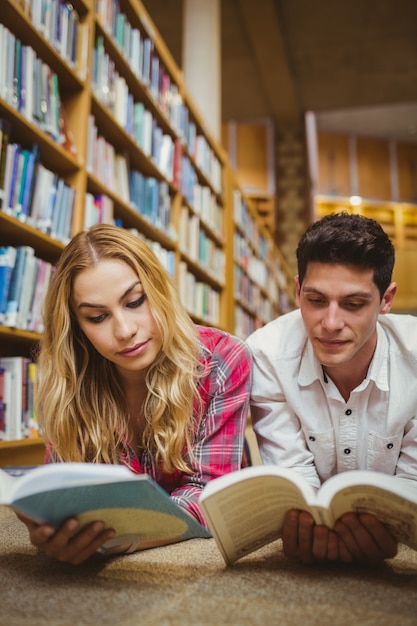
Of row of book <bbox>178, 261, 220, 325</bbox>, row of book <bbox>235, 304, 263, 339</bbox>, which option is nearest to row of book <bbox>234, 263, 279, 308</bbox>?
row of book <bbox>235, 304, 263, 339</bbox>

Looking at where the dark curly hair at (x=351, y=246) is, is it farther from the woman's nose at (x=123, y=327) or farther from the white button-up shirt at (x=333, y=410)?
the woman's nose at (x=123, y=327)

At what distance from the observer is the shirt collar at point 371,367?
47.9 inches

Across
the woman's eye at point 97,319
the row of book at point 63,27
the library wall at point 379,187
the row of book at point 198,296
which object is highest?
the library wall at point 379,187

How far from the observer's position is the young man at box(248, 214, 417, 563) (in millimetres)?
1109

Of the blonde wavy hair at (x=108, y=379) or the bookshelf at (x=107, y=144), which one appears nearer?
the blonde wavy hair at (x=108, y=379)

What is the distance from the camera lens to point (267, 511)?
2.67 ft

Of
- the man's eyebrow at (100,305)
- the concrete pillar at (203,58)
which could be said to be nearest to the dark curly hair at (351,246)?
the man's eyebrow at (100,305)

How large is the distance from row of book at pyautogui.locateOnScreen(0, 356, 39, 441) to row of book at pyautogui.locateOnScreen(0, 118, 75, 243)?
461 millimetres

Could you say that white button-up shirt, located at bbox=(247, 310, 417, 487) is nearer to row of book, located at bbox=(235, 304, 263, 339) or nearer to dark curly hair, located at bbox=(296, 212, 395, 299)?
dark curly hair, located at bbox=(296, 212, 395, 299)

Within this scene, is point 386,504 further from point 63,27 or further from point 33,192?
point 63,27

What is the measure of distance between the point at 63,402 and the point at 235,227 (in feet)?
11.8

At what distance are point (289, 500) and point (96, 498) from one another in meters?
0.25

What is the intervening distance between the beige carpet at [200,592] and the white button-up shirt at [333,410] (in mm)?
288

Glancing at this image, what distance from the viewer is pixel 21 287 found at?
1866 millimetres
